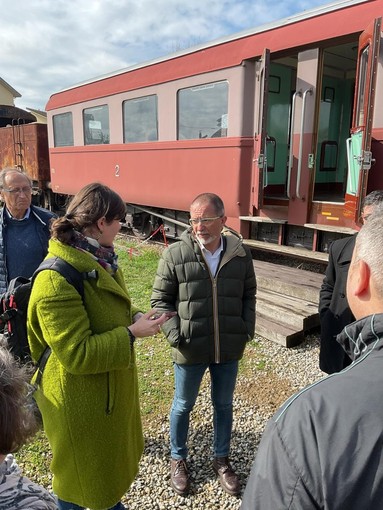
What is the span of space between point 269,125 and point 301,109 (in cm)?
182

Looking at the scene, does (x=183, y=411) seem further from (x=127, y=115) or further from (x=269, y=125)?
(x=127, y=115)

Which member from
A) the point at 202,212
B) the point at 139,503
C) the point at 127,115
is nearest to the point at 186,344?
the point at 202,212

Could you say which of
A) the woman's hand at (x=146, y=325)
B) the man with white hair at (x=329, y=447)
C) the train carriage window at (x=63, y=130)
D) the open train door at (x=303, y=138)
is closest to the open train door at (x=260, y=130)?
the open train door at (x=303, y=138)

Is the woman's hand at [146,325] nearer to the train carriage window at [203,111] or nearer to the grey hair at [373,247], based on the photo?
the grey hair at [373,247]

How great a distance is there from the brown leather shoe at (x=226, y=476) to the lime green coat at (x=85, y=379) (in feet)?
2.92

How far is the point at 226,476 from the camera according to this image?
2.55 m

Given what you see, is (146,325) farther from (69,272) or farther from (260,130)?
(260,130)

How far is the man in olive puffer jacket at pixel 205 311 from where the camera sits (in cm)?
243

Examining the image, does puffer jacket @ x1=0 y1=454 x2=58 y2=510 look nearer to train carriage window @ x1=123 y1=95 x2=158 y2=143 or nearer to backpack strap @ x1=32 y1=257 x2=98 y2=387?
backpack strap @ x1=32 y1=257 x2=98 y2=387

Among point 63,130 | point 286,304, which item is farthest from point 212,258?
point 63,130

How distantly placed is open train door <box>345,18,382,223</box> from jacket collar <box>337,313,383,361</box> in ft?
13.2

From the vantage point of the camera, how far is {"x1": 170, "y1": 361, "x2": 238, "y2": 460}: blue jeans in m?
2.47

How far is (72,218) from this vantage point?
1758 millimetres

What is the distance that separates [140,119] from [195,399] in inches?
250
